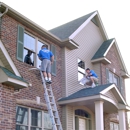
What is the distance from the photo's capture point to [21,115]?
31.3ft

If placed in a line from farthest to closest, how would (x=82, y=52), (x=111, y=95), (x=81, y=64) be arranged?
(x=82, y=52) < (x=81, y=64) < (x=111, y=95)

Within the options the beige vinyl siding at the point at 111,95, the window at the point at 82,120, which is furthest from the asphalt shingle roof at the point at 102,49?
the window at the point at 82,120

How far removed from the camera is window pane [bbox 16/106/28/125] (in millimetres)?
9379

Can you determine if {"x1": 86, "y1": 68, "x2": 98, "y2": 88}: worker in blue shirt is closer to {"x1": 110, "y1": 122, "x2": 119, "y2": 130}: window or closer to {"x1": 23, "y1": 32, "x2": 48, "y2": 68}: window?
{"x1": 23, "y1": 32, "x2": 48, "y2": 68}: window

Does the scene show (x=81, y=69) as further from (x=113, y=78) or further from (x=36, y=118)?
(x=36, y=118)

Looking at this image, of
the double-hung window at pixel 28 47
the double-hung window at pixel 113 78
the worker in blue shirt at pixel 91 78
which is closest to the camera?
the double-hung window at pixel 28 47

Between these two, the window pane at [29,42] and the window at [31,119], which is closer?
the window at [31,119]

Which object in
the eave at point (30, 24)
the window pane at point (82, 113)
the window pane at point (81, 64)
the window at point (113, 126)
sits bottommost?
the window at point (113, 126)

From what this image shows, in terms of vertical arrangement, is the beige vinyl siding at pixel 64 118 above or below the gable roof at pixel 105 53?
below

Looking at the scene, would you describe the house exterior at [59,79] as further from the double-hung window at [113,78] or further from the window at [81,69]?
the double-hung window at [113,78]

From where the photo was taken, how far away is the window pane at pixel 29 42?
10.8 metres

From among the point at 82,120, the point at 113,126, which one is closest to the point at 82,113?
the point at 82,120

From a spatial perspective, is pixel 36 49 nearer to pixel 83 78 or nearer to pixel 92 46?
pixel 83 78

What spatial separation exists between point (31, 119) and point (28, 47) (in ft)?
9.78
